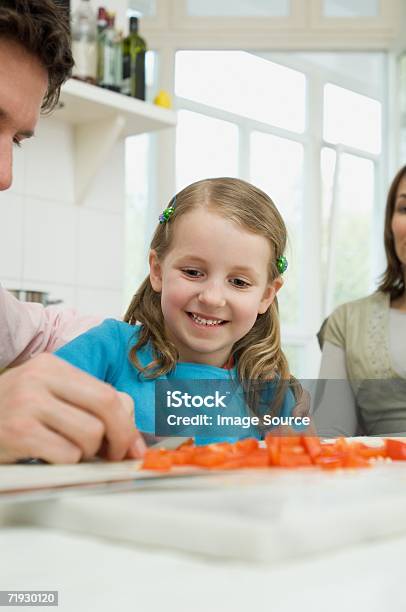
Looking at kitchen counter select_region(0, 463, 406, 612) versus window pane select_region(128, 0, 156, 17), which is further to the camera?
window pane select_region(128, 0, 156, 17)

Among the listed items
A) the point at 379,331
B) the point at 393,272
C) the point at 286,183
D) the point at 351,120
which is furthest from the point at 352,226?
the point at 379,331

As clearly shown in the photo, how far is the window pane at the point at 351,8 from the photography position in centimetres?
436

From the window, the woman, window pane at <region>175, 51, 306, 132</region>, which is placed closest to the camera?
the woman

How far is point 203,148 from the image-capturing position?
454 cm

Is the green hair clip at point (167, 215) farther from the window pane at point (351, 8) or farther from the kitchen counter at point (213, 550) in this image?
the window pane at point (351, 8)

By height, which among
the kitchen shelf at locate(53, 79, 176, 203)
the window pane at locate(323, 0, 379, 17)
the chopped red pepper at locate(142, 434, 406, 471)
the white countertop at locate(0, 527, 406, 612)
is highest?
the window pane at locate(323, 0, 379, 17)

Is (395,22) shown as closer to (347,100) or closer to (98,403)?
(347,100)

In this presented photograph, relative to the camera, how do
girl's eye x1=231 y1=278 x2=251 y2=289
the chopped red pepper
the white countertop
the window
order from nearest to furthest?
the white countertop < the chopped red pepper < girl's eye x1=231 y1=278 x2=251 y2=289 < the window

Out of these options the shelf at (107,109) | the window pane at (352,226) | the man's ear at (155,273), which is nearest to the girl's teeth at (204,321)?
the man's ear at (155,273)

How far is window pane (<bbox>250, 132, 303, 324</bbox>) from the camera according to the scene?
4781 mm

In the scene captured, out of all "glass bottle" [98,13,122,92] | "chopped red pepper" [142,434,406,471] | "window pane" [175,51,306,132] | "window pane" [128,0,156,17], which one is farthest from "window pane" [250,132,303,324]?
"chopped red pepper" [142,434,406,471]

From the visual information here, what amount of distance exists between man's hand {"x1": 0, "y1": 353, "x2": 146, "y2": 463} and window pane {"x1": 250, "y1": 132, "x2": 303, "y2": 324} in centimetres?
408

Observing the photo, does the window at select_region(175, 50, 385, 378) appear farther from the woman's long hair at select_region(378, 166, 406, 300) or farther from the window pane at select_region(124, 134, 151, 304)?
the woman's long hair at select_region(378, 166, 406, 300)

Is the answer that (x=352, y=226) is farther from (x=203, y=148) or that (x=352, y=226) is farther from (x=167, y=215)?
(x=167, y=215)
